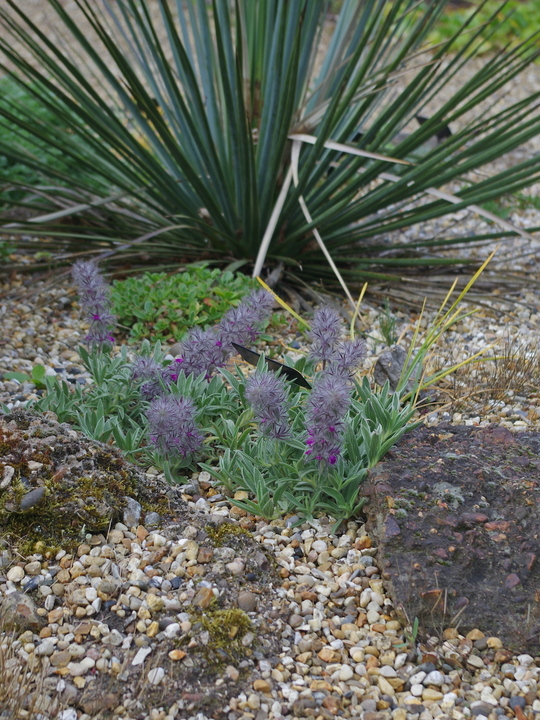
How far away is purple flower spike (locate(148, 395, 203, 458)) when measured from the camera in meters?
2.16

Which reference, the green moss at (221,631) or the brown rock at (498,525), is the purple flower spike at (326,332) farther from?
the green moss at (221,631)

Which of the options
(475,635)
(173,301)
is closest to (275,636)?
(475,635)

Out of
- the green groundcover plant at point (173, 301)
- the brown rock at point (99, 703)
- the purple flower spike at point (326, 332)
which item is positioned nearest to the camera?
the brown rock at point (99, 703)

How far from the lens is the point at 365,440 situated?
88.7 inches

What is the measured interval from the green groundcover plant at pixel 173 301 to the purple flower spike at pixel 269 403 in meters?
1.27

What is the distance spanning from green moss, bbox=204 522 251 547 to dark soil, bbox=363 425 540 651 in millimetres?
375

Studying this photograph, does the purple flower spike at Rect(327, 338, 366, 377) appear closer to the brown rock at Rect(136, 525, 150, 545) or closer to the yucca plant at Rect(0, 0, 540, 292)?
the brown rock at Rect(136, 525, 150, 545)

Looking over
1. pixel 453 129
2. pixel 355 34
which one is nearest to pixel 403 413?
pixel 355 34

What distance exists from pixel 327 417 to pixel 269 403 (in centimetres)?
17

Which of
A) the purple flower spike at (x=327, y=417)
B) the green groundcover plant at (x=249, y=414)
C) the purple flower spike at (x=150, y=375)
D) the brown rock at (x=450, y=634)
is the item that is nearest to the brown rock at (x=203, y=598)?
the green groundcover plant at (x=249, y=414)

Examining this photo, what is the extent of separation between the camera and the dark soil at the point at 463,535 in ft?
6.14

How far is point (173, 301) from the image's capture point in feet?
11.4

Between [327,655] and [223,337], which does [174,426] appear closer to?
[223,337]

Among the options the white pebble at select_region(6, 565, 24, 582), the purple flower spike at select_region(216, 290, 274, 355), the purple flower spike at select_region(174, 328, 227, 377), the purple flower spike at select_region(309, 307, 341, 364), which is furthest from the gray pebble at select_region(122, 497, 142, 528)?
the purple flower spike at select_region(309, 307, 341, 364)
